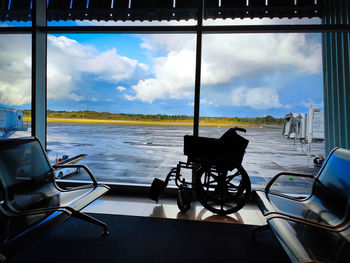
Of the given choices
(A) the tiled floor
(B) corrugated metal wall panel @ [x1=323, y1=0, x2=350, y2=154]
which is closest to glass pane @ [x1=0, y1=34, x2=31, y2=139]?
(A) the tiled floor

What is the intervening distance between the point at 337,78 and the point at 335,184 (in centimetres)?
166

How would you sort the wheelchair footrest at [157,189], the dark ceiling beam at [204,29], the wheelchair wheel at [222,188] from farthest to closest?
1. the dark ceiling beam at [204,29]
2. the wheelchair footrest at [157,189]
3. the wheelchair wheel at [222,188]

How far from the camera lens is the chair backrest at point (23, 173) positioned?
1392mm

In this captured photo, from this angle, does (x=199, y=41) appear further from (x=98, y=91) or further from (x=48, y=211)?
(x=98, y=91)

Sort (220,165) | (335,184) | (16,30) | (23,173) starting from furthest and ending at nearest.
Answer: (16,30) → (220,165) → (23,173) → (335,184)

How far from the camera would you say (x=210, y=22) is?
2406 mm

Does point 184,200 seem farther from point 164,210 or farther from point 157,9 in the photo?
point 157,9

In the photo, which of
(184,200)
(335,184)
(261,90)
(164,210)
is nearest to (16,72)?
(164,210)

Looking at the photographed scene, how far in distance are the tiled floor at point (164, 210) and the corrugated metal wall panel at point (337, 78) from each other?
137 cm

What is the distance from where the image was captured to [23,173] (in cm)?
153

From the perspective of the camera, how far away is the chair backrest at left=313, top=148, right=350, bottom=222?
1.25 meters

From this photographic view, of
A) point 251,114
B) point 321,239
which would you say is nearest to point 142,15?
point 251,114

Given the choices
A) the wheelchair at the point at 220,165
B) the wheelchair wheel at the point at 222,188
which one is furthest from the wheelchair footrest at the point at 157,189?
the wheelchair wheel at the point at 222,188

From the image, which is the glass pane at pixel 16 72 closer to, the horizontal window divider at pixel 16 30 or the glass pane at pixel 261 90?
the horizontal window divider at pixel 16 30
